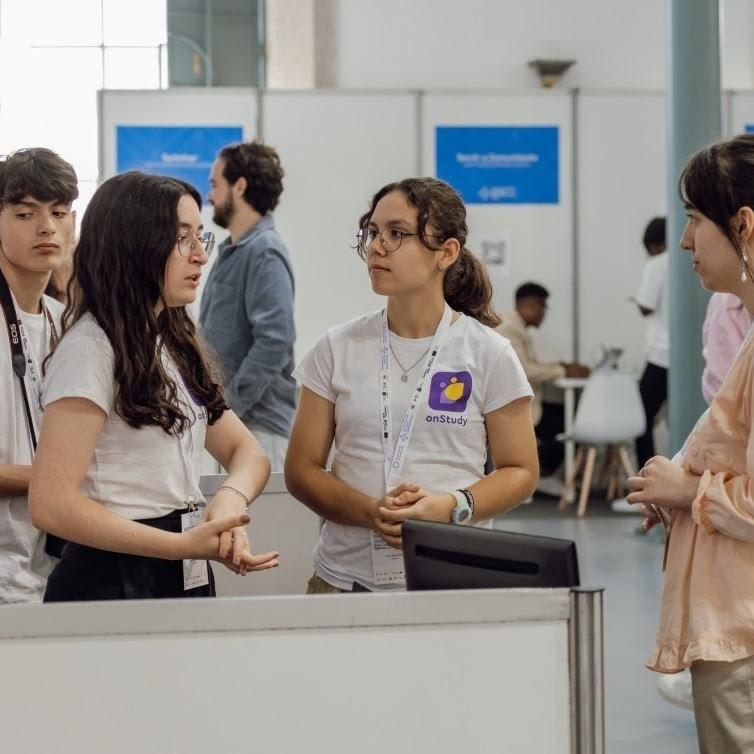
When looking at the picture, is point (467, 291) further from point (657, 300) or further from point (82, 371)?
point (657, 300)

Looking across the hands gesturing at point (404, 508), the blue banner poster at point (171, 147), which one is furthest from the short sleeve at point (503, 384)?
the blue banner poster at point (171, 147)

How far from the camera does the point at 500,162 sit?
845 centimetres

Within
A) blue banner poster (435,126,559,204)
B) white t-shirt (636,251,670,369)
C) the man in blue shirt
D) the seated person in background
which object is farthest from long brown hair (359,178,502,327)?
blue banner poster (435,126,559,204)

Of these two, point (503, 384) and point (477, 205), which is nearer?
point (503, 384)

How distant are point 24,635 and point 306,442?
0.92 metres

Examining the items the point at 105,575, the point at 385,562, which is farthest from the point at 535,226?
the point at 105,575

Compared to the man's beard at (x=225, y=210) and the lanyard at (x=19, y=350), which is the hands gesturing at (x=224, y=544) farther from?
the man's beard at (x=225, y=210)

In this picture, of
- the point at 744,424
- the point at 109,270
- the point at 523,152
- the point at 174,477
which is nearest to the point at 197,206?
the point at 109,270

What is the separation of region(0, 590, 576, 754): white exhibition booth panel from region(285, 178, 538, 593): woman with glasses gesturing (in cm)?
64

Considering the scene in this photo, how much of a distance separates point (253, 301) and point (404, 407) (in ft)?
5.97

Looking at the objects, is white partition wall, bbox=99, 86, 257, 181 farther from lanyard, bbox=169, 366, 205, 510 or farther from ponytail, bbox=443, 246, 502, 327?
lanyard, bbox=169, 366, 205, 510

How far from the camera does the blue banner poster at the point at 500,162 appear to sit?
8.38 m

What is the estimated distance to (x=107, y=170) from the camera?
8094 mm

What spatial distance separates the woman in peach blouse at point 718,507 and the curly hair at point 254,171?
Result: 232 cm
